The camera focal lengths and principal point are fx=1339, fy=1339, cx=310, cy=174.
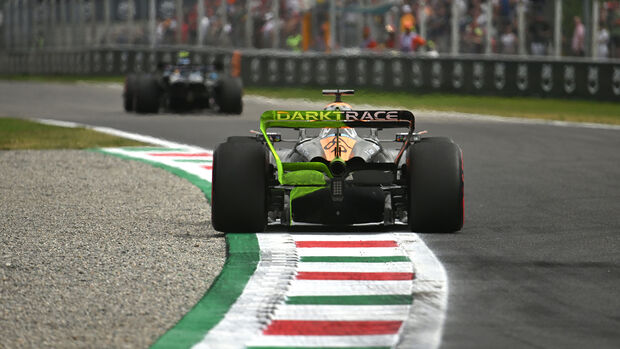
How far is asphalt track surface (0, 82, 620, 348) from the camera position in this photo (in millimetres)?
5664

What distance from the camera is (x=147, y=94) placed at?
21.8 meters

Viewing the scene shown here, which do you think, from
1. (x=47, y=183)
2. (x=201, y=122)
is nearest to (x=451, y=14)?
Result: (x=201, y=122)

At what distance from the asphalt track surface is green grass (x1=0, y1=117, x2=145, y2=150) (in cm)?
85

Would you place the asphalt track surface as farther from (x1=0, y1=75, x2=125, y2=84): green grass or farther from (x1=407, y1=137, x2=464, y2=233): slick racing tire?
(x1=0, y1=75, x2=125, y2=84): green grass

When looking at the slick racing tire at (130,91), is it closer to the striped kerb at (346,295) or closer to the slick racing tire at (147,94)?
the slick racing tire at (147,94)

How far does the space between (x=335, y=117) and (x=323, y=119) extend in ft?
0.26

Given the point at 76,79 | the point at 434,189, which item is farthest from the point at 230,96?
the point at 76,79

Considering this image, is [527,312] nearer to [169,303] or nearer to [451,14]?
[169,303]

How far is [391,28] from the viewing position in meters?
28.3

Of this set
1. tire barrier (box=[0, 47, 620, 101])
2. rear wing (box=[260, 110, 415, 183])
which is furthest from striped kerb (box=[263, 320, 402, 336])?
tire barrier (box=[0, 47, 620, 101])

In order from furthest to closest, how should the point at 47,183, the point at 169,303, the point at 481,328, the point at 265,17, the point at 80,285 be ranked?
the point at 265,17 < the point at 47,183 < the point at 80,285 < the point at 169,303 < the point at 481,328

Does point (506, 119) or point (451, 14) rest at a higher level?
point (451, 14)

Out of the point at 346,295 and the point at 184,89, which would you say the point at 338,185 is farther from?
the point at 184,89

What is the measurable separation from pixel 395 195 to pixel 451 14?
62.7 ft
